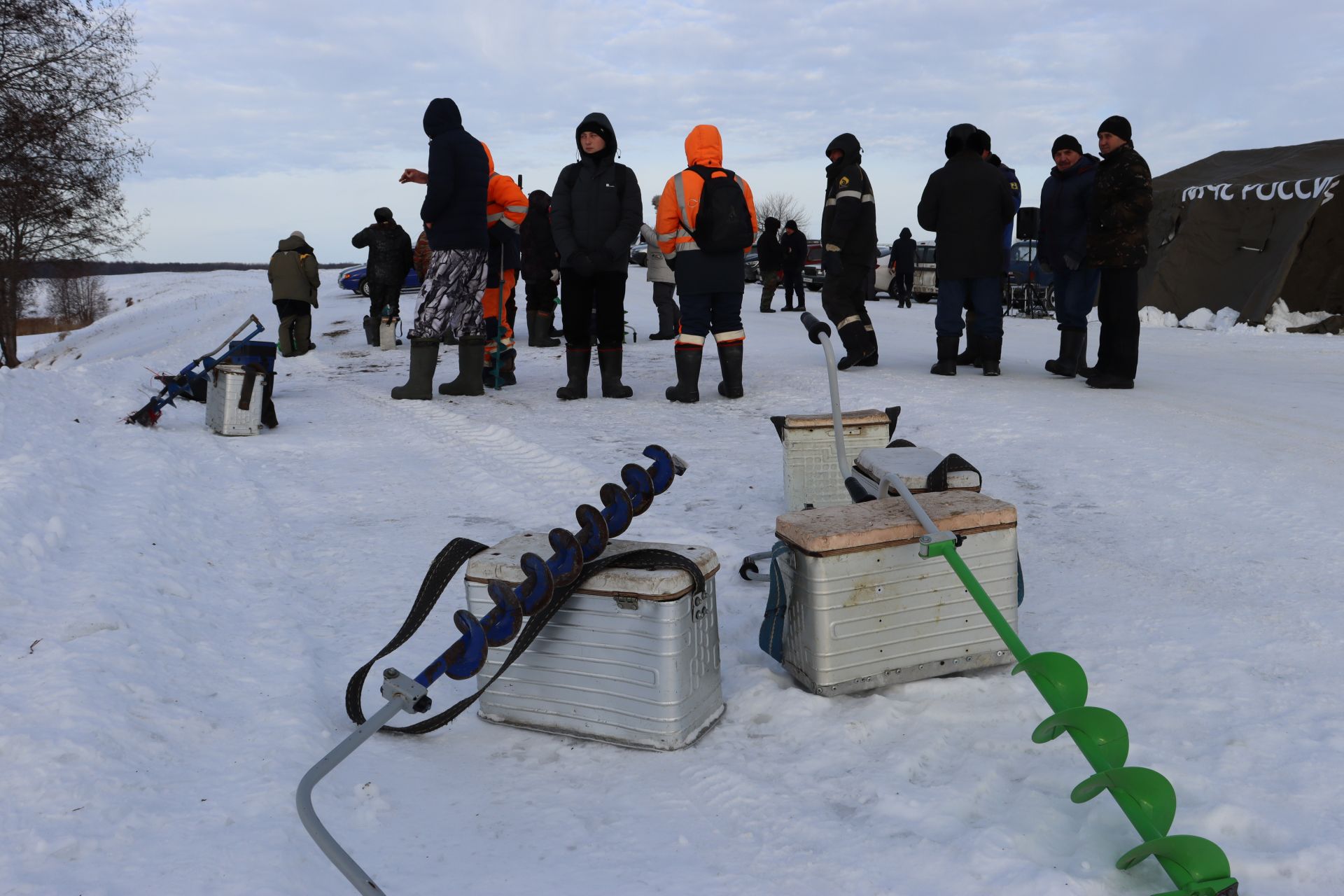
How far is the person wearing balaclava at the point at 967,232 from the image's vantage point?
8.20m

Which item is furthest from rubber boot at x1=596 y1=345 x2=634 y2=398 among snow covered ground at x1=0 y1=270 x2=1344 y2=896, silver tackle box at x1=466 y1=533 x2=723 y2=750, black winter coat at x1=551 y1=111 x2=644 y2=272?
silver tackle box at x1=466 y1=533 x2=723 y2=750

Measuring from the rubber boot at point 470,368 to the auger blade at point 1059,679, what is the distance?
6602 millimetres

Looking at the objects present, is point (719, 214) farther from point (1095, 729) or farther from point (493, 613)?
point (1095, 729)

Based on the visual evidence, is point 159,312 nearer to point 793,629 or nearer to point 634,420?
point 634,420

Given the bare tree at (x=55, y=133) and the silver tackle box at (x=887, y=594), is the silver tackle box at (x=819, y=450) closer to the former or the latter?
the silver tackle box at (x=887, y=594)

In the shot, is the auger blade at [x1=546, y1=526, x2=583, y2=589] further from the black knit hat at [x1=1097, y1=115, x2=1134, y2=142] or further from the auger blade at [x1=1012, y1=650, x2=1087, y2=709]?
the black knit hat at [x1=1097, y1=115, x2=1134, y2=142]

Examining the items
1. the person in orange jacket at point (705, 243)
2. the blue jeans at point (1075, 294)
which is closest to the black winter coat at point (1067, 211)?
the blue jeans at point (1075, 294)

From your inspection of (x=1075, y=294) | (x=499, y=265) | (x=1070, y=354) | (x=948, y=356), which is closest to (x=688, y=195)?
(x=499, y=265)

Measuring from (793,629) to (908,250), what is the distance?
1858 cm

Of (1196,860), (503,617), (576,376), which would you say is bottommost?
(1196,860)

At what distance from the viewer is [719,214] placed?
7227mm

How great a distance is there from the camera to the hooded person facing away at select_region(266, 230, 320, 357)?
1251cm

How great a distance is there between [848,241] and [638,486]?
21.4ft

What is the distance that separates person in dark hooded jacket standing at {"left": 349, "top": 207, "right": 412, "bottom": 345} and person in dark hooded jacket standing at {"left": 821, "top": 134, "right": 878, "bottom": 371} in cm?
681
